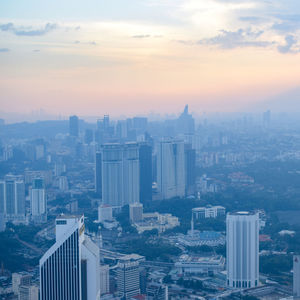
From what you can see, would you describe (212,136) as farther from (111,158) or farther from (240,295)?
(240,295)

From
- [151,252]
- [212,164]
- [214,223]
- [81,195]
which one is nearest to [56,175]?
[81,195]

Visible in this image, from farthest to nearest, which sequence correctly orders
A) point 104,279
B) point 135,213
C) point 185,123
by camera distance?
point 185,123, point 135,213, point 104,279

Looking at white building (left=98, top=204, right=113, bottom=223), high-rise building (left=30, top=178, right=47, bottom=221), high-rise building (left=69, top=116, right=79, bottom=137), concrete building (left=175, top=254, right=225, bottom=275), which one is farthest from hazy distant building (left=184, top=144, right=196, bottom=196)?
concrete building (left=175, top=254, right=225, bottom=275)

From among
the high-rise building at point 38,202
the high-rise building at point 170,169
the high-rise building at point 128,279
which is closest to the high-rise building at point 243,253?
the high-rise building at point 128,279

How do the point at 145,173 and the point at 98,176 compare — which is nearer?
the point at 145,173

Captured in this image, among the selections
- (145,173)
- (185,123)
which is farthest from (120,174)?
(185,123)

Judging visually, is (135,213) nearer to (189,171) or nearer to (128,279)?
(189,171)

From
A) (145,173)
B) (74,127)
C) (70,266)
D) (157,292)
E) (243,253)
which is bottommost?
(157,292)
